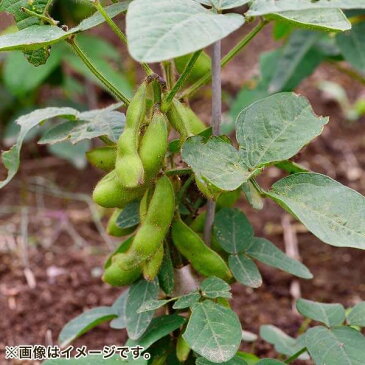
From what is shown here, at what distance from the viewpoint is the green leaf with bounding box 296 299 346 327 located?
52.4 inches

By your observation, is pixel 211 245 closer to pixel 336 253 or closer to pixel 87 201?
pixel 336 253

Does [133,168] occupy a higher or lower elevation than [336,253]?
higher

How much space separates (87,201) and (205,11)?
1819 mm

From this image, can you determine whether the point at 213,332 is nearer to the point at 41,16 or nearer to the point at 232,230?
the point at 232,230

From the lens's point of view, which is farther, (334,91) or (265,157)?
(334,91)

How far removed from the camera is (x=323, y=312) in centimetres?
135

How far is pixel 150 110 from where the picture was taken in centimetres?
120

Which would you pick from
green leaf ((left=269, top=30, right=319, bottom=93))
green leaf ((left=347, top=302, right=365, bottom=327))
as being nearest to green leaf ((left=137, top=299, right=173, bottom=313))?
green leaf ((left=347, top=302, right=365, bottom=327))

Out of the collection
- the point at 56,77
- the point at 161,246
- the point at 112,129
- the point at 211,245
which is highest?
the point at 112,129

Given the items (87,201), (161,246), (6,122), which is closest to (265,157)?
(161,246)

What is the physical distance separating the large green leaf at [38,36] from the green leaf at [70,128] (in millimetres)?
193

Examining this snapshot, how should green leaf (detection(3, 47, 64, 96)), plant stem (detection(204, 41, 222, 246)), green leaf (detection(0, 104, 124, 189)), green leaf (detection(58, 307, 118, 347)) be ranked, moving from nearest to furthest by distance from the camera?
plant stem (detection(204, 41, 222, 246)) < green leaf (detection(0, 104, 124, 189)) < green leaf (detection(58, 307, 118, 347)) < green leaf (detection(3, 47, 64, 96))

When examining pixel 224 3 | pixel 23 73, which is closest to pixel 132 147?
pixel 224 3

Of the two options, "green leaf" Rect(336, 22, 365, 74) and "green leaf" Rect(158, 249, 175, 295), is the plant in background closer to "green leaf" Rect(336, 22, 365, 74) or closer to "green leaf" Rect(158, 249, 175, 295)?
"green leaf" Rect(158, 249, 175, 295)
